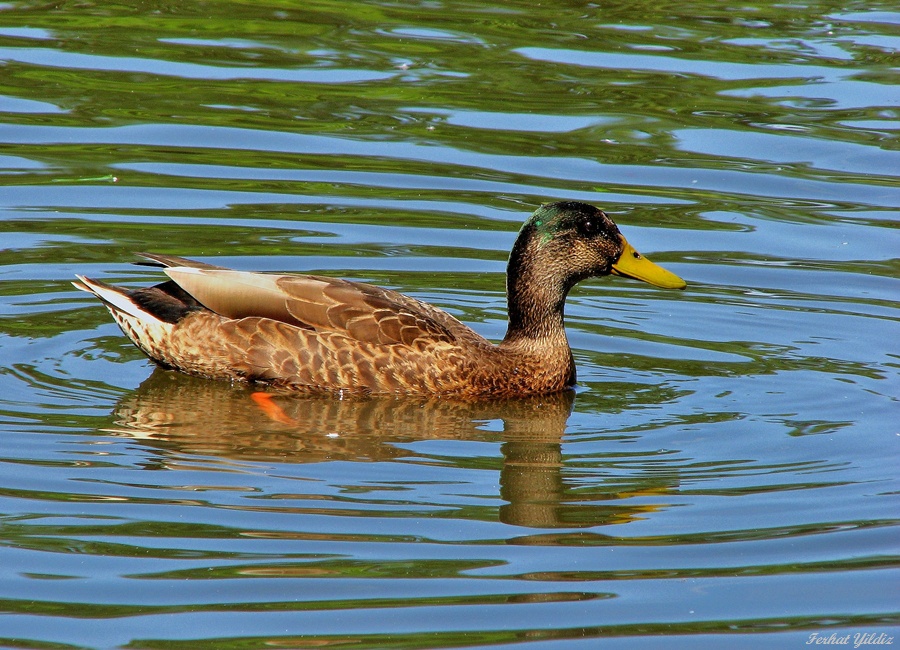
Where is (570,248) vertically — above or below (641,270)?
above

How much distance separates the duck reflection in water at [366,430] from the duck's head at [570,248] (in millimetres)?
836

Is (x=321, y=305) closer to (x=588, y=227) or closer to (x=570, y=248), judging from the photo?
(x=570, y=248)

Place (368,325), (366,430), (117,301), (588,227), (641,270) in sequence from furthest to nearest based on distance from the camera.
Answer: (641,270) < (588,227) < (117,301) < (368,325) < (366,430)

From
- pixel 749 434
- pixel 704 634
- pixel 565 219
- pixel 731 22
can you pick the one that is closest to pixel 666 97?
pixel 731 22

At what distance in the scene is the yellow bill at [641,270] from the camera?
10.0m

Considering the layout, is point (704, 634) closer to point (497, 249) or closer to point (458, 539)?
point (458, 539)

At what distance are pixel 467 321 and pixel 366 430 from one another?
2356mm

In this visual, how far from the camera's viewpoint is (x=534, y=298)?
393 inches

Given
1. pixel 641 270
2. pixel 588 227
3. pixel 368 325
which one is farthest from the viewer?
pixel 641 270

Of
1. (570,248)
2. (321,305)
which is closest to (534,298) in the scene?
(570,248)

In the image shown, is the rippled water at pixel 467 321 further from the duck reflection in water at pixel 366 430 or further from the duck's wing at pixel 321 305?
the duck's wing at pixel 321 305

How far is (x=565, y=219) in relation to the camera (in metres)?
9.92

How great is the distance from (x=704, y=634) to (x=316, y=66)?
1040 cm

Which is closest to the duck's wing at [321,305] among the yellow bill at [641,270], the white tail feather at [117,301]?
the white tail feather at [117,301]
